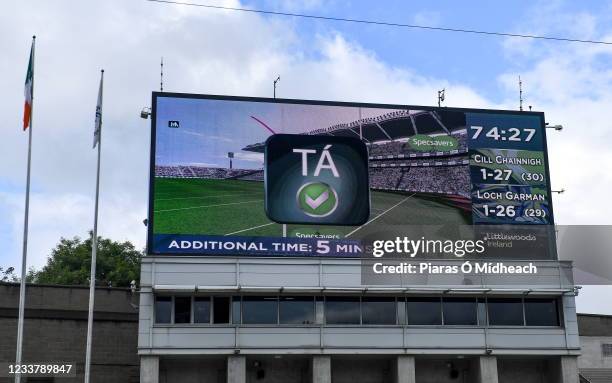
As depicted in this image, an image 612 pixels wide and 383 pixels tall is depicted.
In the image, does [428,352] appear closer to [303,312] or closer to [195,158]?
[303,312]

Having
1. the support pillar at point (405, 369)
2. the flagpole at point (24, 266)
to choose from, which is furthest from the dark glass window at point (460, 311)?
the flagpole at point (24, 266)

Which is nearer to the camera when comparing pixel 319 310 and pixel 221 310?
pixel 221 310

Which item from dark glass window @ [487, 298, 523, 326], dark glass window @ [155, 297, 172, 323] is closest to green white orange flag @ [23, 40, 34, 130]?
dark glass window @ [155, 297, 172, 323]

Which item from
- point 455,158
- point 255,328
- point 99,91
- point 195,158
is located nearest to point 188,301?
point 255,328

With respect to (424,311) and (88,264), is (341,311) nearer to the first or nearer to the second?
(424,311)

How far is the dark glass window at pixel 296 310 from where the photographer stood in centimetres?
3584

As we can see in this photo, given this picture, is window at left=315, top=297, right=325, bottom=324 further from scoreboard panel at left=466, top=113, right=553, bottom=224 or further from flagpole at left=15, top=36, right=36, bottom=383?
flagpole at left=15, top=36, right=36, bottom=383

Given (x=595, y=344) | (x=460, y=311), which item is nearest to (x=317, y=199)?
(x=460, y=311)

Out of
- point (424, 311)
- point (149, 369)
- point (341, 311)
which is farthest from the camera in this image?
point (424, 311)

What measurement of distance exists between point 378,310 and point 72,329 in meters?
13.4

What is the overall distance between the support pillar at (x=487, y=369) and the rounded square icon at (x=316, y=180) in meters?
7.73

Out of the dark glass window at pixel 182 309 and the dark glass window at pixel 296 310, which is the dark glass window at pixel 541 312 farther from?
the dark glass window at pixel 182 309

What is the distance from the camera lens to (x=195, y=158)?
36719 mm

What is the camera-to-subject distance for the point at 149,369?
3416cm
